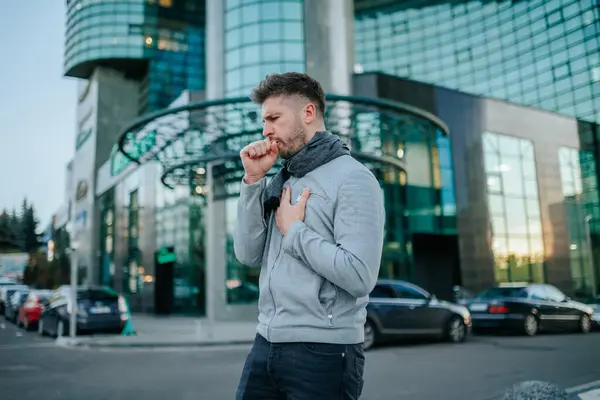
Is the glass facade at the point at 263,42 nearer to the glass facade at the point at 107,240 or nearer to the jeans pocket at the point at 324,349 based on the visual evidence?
the glass facade at the point at 107,240

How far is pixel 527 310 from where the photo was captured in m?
14.6

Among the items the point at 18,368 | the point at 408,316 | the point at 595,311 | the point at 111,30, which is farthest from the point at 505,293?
the point at 111,30

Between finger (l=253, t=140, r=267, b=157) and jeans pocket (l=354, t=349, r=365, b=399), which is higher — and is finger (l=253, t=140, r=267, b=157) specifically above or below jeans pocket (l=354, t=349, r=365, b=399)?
above

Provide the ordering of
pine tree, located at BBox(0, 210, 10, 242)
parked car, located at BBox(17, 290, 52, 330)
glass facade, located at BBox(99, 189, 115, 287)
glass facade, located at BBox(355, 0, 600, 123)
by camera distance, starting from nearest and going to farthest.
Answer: parked car, located at BBox(17, 290, 52, 330) < glass facade, located at BBox(99, 189, 115, 287) < glass facade, located at BBox(355, 0, 600, 123) < pine tree, located at BBox(0, 210, 10, 242)

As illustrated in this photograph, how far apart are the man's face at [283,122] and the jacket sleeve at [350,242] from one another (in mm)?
269

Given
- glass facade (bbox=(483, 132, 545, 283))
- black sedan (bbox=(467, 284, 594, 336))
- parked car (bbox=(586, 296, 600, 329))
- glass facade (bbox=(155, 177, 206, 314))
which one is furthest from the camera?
glass facade (bbox=(483, 132, 545, 283))

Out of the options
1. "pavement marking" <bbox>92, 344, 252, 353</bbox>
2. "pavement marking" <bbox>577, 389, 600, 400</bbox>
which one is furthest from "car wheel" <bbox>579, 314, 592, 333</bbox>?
"pavement marking" <bbox>577, 389, 600, 400</bbox>

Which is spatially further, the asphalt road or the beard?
the asphalt road

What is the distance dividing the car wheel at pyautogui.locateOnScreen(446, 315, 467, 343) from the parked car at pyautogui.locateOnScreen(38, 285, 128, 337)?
8542 millimetres

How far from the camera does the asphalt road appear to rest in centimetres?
661

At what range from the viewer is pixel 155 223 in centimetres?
3161

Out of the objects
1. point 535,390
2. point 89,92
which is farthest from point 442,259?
point 89,92

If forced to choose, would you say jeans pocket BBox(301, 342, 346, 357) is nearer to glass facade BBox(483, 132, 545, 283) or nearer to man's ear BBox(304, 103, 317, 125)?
A: man's ear BBox(304, 103, 317, 125)

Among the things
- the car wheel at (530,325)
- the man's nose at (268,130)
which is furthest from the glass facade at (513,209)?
the man's nose at (268,130)
